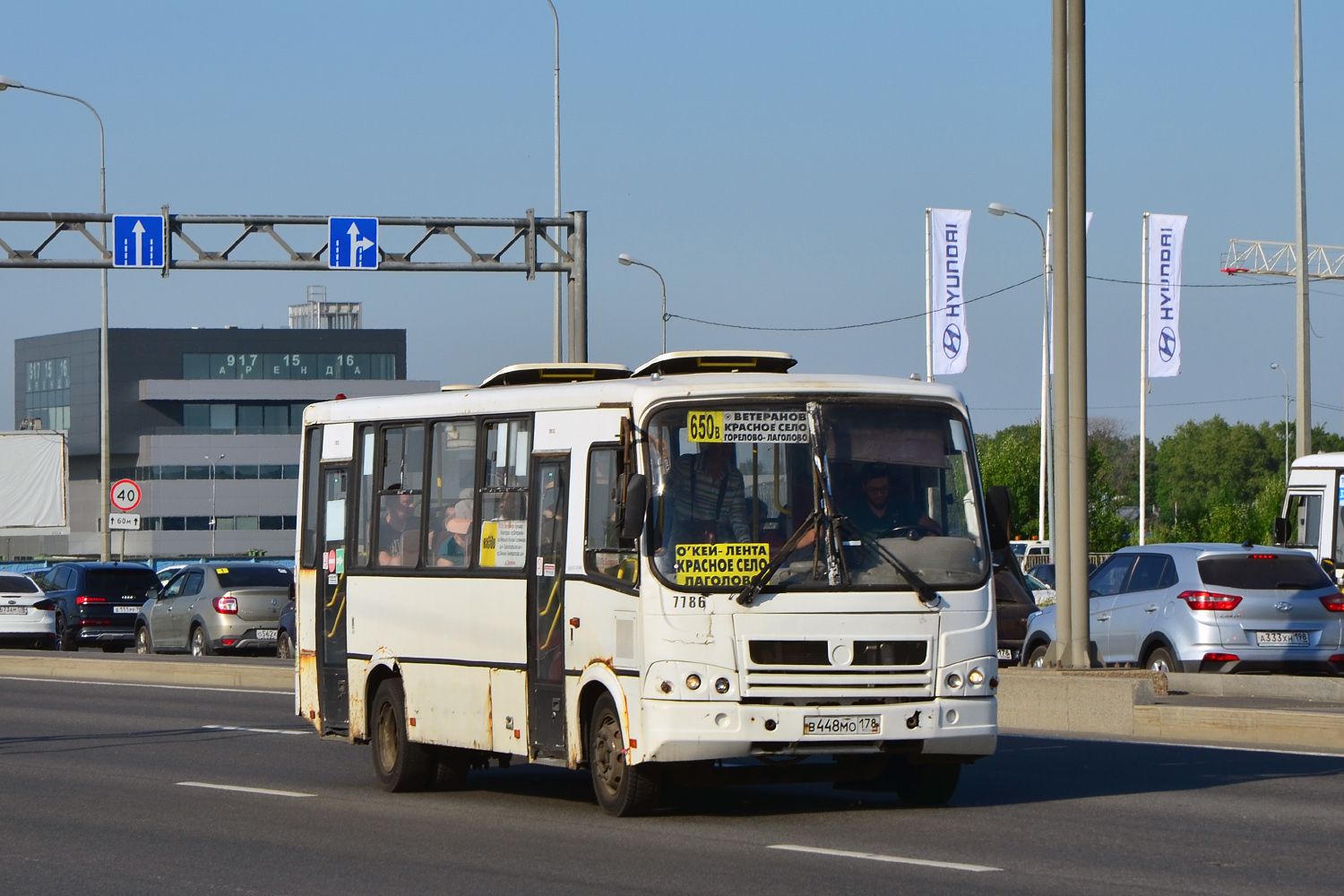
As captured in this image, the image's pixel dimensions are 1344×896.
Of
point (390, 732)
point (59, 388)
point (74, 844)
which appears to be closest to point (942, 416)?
point (390, 732)

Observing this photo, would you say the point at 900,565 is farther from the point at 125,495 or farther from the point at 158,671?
the point at 125,495

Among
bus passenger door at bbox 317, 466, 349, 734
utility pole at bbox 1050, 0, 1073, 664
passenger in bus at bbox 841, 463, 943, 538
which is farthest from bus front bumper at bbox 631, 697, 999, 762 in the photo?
utility pole at bbox 1050, 0, 1073, 664

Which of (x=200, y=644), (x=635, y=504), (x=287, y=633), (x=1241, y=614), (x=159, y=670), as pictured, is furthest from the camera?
(x=200, y=644)

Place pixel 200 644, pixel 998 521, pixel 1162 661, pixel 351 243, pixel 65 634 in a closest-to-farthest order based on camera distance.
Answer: pixel 998 521 < pixel 1162 661 < pixel 351 243 < pixel 200 644 < pixel 65 634

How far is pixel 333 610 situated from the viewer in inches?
558

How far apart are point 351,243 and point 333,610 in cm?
1849

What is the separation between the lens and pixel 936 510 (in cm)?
1141

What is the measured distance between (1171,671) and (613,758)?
1092 centimetres

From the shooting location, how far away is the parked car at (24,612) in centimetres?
3806

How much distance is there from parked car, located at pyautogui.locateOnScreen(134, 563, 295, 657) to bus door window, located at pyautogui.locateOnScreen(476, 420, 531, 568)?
20319 mm

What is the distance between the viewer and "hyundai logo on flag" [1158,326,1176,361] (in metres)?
51.0

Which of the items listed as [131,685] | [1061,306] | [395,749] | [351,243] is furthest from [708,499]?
[351,243]

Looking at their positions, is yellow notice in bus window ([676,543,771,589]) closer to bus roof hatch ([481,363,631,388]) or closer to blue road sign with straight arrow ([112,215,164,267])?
bus roof hatch ([481,363,631,388])

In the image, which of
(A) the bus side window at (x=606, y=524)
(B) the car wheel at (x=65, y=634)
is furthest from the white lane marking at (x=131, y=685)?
(A) the bus side window at (x=606, y=524)
